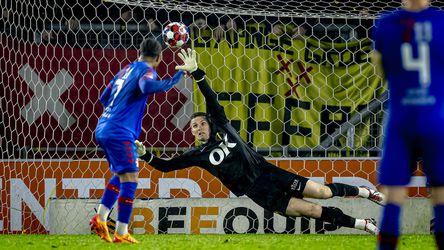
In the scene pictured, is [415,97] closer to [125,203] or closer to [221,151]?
[125,203]

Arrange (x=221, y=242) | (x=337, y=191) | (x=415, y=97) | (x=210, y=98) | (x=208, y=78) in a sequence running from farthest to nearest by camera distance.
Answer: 1. (x=208, y=78)
2. (x=337, y=191)
3. (x=210, y=98)
4. (x=221, y=242)
5. (x=415, y=97)

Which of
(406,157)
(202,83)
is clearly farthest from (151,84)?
(406,157)

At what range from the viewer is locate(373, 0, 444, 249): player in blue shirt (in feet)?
12.3

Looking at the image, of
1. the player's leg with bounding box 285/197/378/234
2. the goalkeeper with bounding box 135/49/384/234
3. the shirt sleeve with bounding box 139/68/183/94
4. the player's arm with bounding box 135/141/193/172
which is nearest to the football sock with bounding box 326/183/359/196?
the goalkeeper with bounding box 135/49/384/234

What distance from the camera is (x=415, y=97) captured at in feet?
12.4

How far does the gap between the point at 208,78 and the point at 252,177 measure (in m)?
1.65

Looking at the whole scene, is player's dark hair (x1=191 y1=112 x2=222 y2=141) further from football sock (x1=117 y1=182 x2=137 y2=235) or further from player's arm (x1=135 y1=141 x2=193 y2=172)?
football sock (x1=117 y1=182 x2=137 y2=235)

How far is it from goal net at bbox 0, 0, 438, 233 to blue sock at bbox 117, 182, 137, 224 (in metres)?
2.27

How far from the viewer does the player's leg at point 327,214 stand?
7293mm

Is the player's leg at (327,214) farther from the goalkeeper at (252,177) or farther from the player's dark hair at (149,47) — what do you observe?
the player's dark hair at (149,47)

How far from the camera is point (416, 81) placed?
378 centimetres

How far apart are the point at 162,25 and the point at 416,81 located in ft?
16.6

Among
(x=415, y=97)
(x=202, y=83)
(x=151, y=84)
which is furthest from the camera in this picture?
(x=202, y=83)

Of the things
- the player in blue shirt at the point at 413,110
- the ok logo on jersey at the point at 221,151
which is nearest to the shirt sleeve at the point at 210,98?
the ok logo on jersey at the point at 221,151
